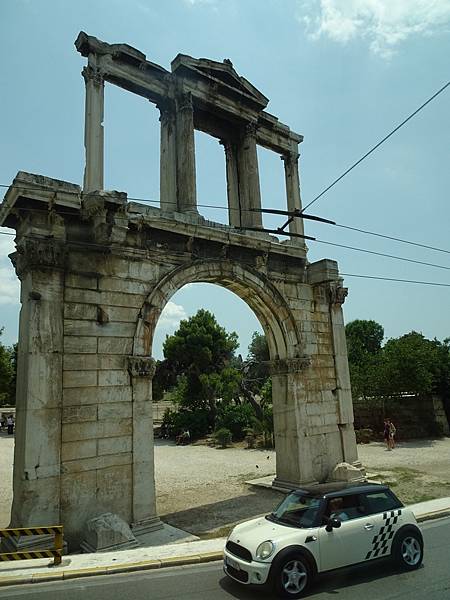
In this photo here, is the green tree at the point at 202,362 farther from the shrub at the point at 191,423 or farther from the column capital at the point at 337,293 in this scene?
the column capital at the point at 337,293

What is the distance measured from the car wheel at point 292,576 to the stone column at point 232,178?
980 cm

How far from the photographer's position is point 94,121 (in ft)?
34.2

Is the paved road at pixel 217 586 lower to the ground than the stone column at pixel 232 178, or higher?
lower

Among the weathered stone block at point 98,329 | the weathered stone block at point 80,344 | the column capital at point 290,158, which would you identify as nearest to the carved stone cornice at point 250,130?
the column capital at point 290,158

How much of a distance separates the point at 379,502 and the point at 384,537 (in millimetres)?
472

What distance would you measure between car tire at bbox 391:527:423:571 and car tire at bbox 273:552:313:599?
4.94 ft

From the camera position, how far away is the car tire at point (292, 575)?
17.8ft

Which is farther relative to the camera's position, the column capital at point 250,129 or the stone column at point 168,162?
the column capital at point 250,129

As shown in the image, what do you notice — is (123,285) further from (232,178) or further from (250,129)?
(250,129)

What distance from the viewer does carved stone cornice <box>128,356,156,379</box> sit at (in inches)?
376

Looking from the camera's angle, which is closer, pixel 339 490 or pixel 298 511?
pixel 298 511

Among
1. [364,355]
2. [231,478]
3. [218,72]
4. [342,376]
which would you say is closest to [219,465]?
[231,478]

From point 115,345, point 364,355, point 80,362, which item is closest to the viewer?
point 80,362

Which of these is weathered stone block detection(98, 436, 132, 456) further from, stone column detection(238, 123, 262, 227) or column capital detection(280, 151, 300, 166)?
column capital detection(280, 151, 300, 166)
